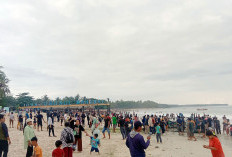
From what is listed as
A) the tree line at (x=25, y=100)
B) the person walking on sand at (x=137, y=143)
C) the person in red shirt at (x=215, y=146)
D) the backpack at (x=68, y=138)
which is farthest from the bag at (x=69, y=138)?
the tree line at (x=25, y=100)

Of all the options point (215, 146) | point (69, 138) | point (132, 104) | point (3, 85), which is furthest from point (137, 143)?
point (132, 104)

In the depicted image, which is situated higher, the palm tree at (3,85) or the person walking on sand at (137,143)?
the palm tree at (3,85)

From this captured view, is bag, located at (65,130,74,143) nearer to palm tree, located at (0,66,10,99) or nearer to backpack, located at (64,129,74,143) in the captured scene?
backpack, located at (64,129,74,143)

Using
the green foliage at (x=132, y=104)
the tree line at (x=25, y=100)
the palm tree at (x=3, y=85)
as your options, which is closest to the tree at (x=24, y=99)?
the tree line at (x=25, y=100)

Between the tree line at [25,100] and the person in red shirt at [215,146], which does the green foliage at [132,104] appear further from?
the person in red shirt at [215,146]

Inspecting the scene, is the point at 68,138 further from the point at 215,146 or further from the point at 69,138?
the point at 215,146

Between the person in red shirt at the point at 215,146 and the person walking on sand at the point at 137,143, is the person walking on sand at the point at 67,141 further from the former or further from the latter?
the person in red shirt at the point at 215,146

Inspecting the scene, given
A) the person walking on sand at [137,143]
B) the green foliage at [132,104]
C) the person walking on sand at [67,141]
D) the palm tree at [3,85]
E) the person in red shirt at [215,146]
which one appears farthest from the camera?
the green foliage at [132,104]

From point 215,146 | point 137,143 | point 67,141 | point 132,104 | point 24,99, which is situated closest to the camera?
point 137,143

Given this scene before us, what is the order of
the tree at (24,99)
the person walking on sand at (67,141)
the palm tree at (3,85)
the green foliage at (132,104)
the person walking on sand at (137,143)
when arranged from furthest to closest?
the green foliage at (132,104)
the tree at (24,99)
the palm tree at (3,85)
the person walking on sand at (67,141)
the person walking on sand at (137,143)

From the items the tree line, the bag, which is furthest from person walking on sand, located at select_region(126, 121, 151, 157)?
the tree line

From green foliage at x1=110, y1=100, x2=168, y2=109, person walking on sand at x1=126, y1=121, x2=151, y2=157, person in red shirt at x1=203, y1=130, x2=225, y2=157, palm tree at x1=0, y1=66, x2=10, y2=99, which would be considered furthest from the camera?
green foliage at x1=110, y1=100, x2=168, y2=109

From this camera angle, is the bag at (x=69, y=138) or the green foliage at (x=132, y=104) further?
the green foliage at (x=132, y=104)

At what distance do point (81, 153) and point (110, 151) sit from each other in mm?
1525
